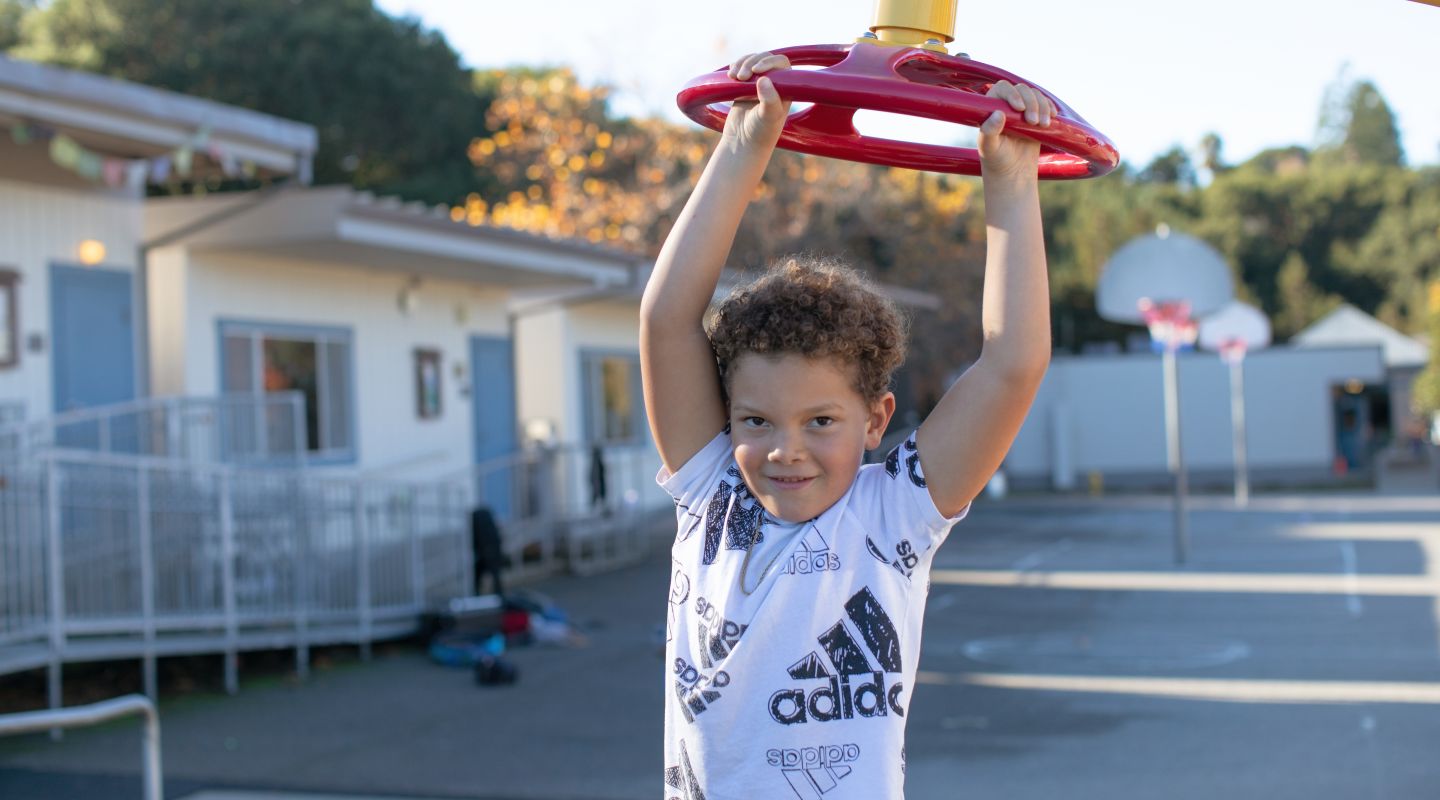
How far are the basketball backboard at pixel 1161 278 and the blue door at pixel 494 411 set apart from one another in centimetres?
777

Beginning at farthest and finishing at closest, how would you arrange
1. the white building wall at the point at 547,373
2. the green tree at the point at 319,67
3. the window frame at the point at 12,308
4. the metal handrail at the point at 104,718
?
the green tree at the point at 319,67
the white building wall at the point at 547,373
the window frame at the point at 12,308
the metal handrail at the point at 104,718

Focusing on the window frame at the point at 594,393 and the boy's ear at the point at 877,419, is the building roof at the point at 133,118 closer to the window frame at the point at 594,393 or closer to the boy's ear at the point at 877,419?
the window frame at the point at 594,393

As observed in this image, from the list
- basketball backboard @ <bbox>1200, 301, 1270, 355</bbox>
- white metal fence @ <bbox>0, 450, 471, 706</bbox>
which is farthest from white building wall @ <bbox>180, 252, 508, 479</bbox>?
basketball backboard @ <bbox>1200, 301, 1270, 355</bbox>

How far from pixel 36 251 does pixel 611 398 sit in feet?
36.0

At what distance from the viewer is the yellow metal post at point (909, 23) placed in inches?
86.5

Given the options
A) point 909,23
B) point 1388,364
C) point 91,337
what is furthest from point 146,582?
point 1388,364

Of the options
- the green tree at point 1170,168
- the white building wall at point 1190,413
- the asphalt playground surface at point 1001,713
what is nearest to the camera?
the asphalt playground surface at point 1001,713

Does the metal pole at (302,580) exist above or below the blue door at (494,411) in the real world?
below

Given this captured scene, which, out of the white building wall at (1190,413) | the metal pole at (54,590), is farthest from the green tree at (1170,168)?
the metal pole at (54,590)

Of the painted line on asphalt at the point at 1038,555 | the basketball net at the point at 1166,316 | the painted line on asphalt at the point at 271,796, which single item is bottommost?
the painted line on asphalt at the point at 1038,555

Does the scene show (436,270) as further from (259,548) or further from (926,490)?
(926,490)

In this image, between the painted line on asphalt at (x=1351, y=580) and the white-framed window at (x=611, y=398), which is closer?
the painted line on asphalt at (x=1351, y=580)

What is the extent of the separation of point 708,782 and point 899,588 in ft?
1.31

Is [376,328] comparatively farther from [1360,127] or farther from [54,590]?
[1360,127]
